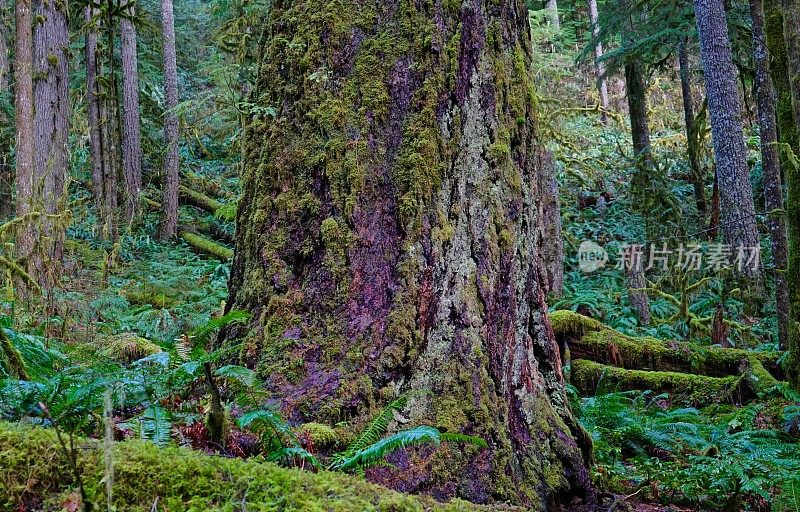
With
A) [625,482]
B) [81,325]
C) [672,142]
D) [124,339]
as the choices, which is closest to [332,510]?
[625,482]

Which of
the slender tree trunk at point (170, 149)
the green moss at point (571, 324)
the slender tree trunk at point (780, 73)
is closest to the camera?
the slender tree trunk at point (780, 73)

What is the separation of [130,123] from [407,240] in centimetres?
1653

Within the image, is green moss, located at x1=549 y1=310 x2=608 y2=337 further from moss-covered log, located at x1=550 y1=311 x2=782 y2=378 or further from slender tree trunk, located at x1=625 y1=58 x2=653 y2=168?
slender tree trunk, located at x1=625 y1=58 x2=653 y2=168

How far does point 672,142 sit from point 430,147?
883 inches

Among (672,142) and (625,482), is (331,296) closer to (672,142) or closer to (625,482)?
(625,482)

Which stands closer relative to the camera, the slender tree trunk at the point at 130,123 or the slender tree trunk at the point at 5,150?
the slender tree trunk at the point at 5,150

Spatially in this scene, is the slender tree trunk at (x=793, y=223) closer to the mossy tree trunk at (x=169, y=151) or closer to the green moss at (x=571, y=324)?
the green moss at (x=571, y=324)

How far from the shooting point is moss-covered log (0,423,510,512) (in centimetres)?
160

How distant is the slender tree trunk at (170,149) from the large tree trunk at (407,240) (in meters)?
15.3

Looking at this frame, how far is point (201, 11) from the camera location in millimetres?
28953

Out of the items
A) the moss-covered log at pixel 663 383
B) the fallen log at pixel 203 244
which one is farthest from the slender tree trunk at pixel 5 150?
the moss-covered log at pixel 663 383

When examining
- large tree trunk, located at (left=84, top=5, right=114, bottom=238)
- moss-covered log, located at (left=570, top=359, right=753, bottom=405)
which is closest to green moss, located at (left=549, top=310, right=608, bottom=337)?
moss-covered log, located at (left=570, top=359, right=753, bottom=405)

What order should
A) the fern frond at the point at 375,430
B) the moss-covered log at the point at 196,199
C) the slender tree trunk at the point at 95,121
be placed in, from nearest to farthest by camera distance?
the fern frond at the point at 375,430
the slender tree trunk at the point at 95,121
the moss-covered log at the point at 196,199

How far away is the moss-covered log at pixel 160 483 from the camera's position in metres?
1.60
